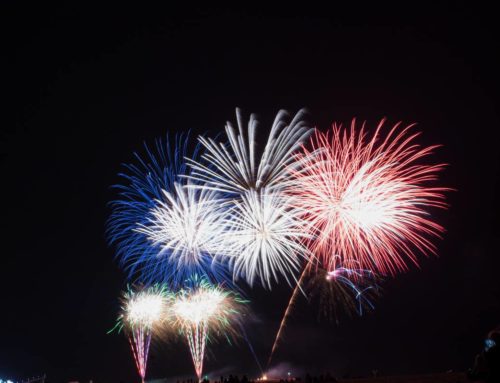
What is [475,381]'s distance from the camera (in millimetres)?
18703

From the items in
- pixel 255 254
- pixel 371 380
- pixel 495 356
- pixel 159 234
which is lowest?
pixel 495 356

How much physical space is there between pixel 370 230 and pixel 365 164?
348cm

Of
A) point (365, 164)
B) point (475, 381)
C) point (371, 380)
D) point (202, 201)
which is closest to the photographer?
point (475, 381)

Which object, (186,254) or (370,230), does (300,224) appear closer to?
(370,230)

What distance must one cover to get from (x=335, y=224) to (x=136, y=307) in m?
17.8

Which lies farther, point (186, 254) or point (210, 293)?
point (210, 293)

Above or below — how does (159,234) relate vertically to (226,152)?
below

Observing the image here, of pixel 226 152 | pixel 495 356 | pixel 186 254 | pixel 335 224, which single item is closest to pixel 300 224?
pixel 335 224

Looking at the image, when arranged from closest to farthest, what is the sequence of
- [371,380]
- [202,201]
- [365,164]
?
[371,380], [365,164], [202,201]

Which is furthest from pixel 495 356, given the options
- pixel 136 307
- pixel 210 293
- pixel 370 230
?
pixel 136 307

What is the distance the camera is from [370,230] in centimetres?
2867

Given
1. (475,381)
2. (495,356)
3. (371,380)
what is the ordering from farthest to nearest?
1. (371,380)
2. (475,381)
3. (495,356)

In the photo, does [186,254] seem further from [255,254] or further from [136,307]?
[136,307]

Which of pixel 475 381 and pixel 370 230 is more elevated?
pixel 370 230
